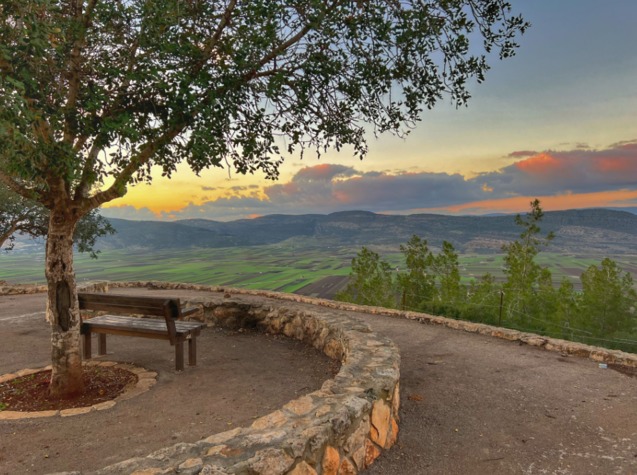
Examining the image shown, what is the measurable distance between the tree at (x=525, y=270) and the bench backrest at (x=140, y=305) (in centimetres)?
2733

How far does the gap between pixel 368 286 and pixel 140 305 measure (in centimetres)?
3021

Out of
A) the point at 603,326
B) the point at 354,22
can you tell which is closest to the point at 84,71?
the point at 354,22

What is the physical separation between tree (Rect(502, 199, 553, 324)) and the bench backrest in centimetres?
2733

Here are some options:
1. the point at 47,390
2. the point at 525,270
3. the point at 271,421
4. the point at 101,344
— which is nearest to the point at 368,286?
the point at 525,270

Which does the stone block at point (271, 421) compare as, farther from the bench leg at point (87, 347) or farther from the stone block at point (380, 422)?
the bench leg at point (87, 347)

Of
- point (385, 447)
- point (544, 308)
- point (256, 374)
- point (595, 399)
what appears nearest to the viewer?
point (385, 447)

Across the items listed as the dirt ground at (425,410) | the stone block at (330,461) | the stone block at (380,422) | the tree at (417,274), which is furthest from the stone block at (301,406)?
the tree at (417,274)

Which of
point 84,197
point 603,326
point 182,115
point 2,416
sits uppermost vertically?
point 182,115

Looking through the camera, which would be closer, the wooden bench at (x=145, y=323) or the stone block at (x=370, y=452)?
the stone block at (x=370, y=452)

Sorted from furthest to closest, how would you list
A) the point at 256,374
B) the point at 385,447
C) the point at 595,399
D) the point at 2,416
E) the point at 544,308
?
the point at 544,308 < the point at 256,374 < the point at 595,399 < the point at 2,416 < the point at 385,447

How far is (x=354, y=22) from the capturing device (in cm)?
579

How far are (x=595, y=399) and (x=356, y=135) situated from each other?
17.1ft

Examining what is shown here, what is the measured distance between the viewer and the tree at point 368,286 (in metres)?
35.0

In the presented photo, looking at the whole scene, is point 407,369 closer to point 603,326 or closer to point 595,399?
point 595,399
